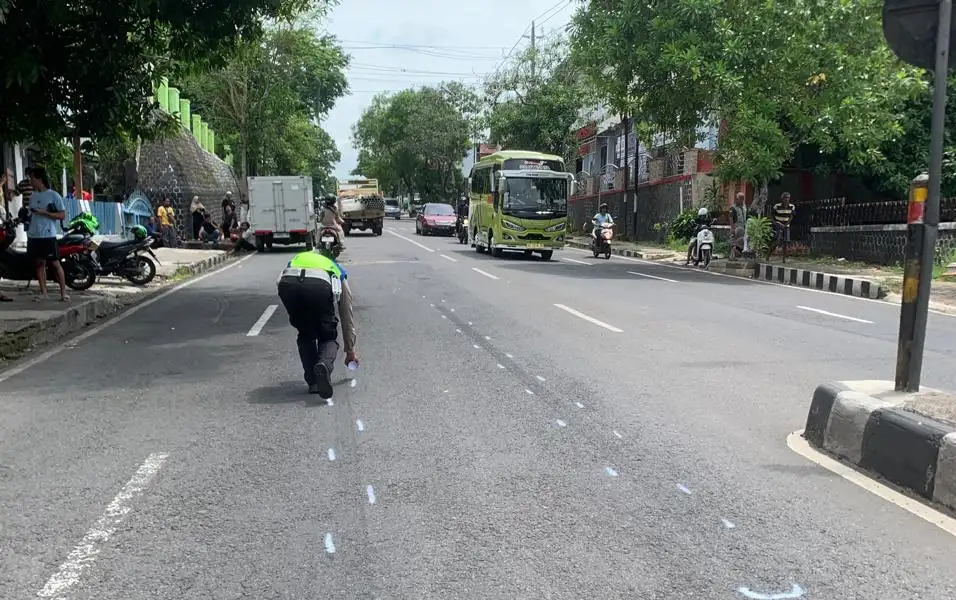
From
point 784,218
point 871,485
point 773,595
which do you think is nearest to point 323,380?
point 871,485

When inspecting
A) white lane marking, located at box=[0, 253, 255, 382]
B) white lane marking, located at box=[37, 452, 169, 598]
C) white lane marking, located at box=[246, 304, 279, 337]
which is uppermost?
white lane marking, located at box=[37, 452, 169, 598]

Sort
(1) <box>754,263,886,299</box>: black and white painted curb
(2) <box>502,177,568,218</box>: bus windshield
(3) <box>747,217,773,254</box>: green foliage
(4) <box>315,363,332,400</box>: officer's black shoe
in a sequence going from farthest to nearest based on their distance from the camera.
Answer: (2) <box>502,177,568,218</box>: bus windshield → (3) <box>747,217,773,254</box>: green foliage → (1) <box>754,263,886,299</box>: black and white painted curb → (4) <box>315,363,332,400</box>: officer's black shoe

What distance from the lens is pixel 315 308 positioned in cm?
652

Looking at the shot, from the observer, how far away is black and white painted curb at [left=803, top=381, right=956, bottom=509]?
432 cm

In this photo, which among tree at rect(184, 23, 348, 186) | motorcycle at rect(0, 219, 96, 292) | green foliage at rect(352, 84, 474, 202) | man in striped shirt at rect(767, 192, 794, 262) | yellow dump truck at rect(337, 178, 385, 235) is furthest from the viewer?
green foliage at rect(352, 84, 474, 202)

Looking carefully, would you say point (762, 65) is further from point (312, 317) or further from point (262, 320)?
point (312, 317)

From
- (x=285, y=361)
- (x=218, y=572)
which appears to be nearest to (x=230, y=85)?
(x=285, y=361)

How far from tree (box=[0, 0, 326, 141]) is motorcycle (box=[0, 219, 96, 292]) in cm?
154

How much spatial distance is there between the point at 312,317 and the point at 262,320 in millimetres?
4841

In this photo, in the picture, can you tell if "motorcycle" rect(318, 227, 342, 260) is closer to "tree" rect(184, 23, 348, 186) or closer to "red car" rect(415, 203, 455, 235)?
"tree" rect(184, 23, 348, 186)

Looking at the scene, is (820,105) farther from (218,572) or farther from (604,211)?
(218,572)

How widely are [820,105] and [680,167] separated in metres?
13.9

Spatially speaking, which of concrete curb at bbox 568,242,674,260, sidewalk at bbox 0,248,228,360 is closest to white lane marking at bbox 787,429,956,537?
sidewalk at bbox 0,248,228,360

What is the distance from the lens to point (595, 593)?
3285 mm
